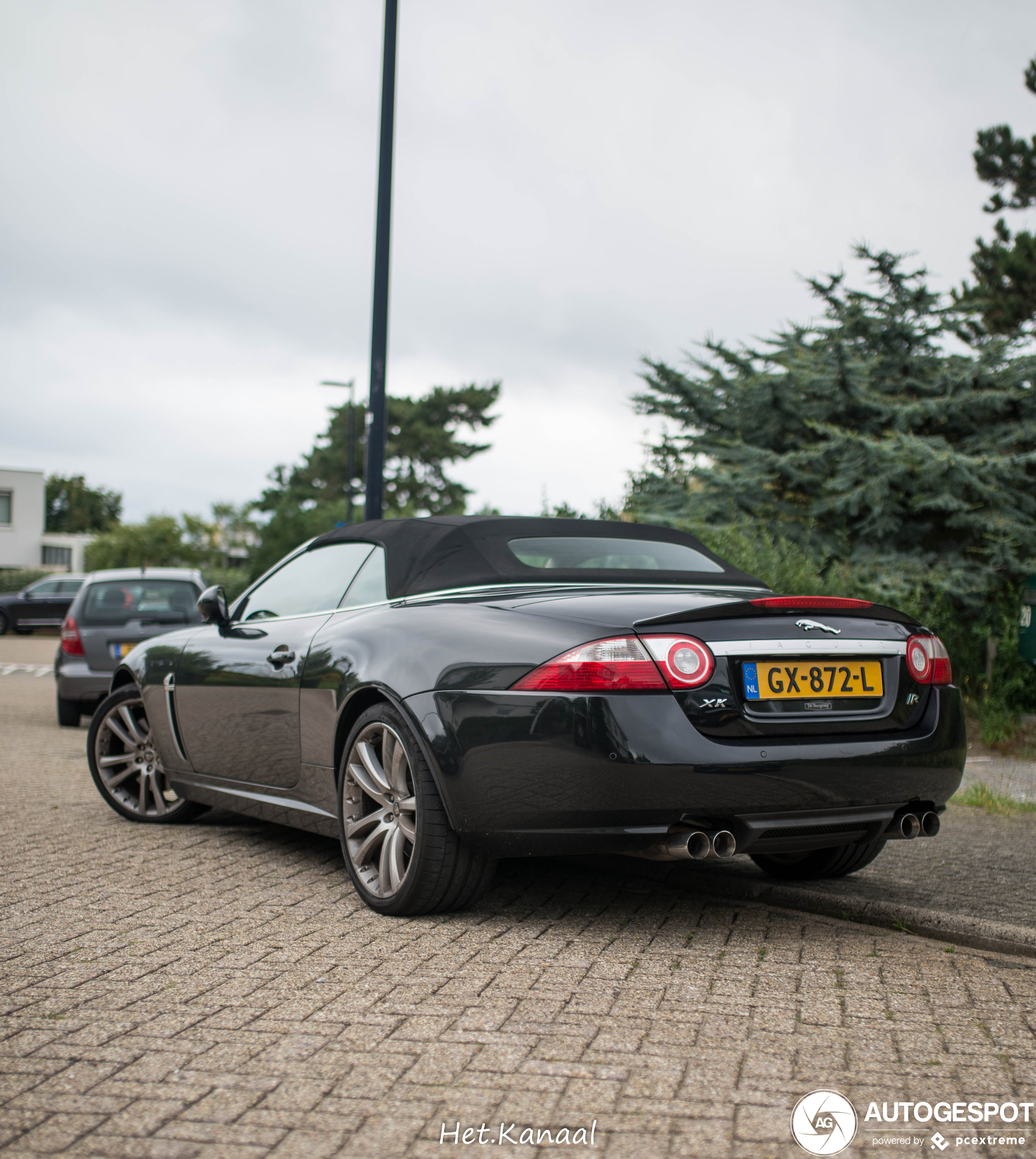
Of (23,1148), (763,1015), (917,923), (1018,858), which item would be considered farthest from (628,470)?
(23,1148)

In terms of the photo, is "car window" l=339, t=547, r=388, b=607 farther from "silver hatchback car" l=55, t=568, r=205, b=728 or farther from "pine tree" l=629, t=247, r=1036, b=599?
"pine tree" l=629, t=247, r=1036, b=599

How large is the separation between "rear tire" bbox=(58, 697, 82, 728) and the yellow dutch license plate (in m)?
9.45

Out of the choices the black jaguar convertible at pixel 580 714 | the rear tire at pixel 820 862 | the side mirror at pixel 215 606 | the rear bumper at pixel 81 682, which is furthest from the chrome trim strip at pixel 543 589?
the rear bumper at pixel 81 682

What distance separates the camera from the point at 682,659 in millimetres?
3791

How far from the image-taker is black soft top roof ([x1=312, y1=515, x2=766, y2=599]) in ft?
15.5

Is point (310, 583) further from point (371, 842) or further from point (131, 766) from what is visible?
point (131, 766)

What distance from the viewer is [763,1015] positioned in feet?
10.8

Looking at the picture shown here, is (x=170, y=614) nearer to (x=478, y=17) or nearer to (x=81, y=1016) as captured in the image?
(x=478, y=17)

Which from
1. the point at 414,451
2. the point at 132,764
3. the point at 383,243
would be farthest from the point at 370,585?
the point at 414,451

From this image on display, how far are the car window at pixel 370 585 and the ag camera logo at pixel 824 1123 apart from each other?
2.65 metres

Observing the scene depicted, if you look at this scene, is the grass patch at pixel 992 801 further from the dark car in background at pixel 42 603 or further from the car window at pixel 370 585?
the dark car in background at pixel 42 603

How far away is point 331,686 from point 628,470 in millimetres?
10260

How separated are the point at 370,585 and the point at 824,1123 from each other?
2.94 meters

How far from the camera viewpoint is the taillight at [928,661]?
424 cm
